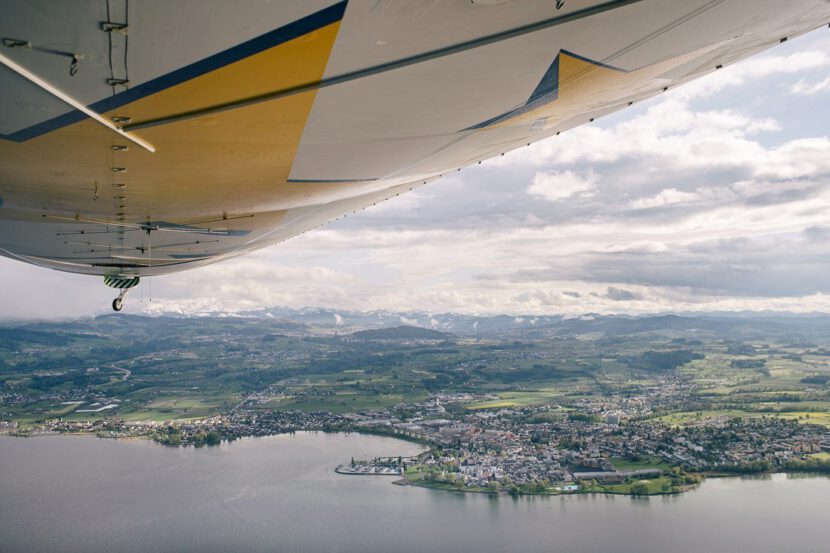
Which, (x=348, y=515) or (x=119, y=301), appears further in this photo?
(x=348, y=515)

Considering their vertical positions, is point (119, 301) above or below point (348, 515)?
above

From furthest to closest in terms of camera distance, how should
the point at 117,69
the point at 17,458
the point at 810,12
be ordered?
the point at 17,458 < the point at 810,12 < the point at 117,69

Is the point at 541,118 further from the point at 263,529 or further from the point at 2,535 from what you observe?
the point at 2,535

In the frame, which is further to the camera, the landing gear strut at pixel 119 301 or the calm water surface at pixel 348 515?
the calm water surface at pixel 348 515

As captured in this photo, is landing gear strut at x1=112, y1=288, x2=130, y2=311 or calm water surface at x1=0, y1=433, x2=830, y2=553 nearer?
landing gear strut at x1=112, y1=288, x2=130, y2=311

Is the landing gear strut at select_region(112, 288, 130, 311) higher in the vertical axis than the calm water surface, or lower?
higher

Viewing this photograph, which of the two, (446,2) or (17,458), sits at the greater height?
(446,2)

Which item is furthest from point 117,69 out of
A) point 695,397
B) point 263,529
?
point 695,397

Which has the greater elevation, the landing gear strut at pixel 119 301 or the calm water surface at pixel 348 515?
the landing gear strut at pixel 119 301
